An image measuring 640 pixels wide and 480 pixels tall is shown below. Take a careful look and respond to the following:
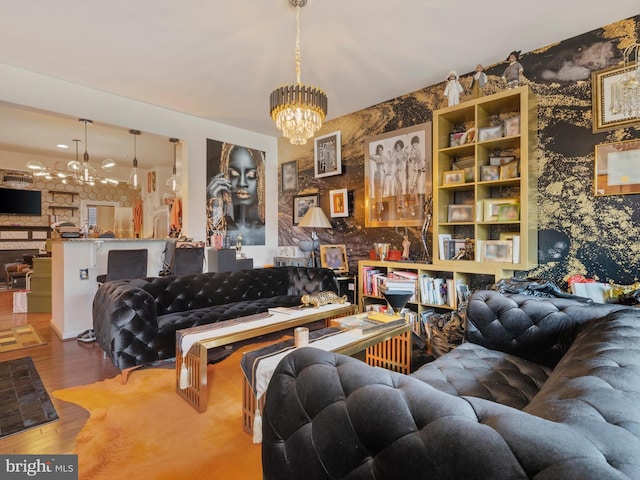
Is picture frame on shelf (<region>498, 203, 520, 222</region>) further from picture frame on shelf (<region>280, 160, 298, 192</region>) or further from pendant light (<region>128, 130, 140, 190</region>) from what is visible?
pendant light (<region>128, 130, 140, 190</region>)

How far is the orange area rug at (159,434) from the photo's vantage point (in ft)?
5.42

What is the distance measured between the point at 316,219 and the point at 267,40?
7.71 ft

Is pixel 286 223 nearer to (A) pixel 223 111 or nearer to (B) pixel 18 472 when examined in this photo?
(A) pixel 223 111

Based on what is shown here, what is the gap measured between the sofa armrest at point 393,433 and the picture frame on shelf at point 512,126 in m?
2.88

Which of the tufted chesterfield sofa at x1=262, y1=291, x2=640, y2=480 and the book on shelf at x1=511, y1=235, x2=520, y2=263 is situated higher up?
the book on shelf at x1=511, y1=235, x2=520, y2=263

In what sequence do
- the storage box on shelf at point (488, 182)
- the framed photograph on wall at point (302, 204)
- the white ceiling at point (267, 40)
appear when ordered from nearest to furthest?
the white ceiling at point (267, 40) < the storage box on shelf at point (488, 182) < the framed photograph on wall at point (302, 204)

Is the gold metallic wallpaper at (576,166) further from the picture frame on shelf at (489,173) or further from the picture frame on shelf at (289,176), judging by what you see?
the picture frame on shelf at (289,176)

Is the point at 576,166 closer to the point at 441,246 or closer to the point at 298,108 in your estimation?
the point at 441,246

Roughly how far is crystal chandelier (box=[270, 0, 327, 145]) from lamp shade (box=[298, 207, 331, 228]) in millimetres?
2214

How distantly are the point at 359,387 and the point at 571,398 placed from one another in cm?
54

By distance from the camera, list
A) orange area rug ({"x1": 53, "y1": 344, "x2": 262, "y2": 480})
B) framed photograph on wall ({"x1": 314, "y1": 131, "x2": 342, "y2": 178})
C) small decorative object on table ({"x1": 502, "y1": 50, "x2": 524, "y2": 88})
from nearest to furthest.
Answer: orange area rug ({"x1": 53, "y1": 344, "x2": 262, "y2": 480}), small decorative object on table ({"x1": 502, "y1": 50, "x2": 524, "y2": 88}), framed photograph on wall ({"x1": 314, "y1": 131, "x2": 342, "y2": 178})

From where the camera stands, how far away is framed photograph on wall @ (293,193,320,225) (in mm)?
5137

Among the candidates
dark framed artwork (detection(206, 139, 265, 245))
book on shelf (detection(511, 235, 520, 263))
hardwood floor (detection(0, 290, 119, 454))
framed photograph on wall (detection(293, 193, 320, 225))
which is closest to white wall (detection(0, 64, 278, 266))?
dark framed artwork (detection(206, 139, 265, 245))

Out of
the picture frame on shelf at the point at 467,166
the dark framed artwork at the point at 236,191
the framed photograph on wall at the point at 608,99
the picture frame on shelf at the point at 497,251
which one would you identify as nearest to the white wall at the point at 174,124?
the dark framed artwork at the point at 236,191
